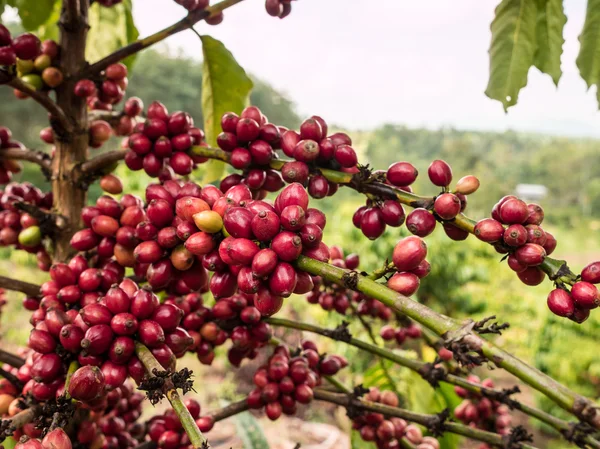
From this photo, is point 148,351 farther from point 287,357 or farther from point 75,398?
point 287,357

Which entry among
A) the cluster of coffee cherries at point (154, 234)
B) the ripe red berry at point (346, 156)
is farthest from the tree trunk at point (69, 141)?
the ripe red berry at point (346, 156)

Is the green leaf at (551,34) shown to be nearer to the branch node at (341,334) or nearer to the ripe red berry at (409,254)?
the ripe red berry at (409,254)

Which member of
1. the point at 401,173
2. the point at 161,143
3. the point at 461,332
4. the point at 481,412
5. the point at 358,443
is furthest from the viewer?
the point at 481,412

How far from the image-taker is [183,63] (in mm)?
19109

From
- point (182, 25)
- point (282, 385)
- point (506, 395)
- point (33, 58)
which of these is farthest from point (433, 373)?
point (33, 58)

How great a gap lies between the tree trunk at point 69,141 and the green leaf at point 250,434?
981mm

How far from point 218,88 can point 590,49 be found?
37.9 inches

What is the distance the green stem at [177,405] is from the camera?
2.25ft

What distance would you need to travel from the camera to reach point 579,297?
0.78m

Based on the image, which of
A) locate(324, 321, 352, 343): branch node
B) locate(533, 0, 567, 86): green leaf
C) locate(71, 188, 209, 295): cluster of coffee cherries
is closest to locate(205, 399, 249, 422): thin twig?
locate(324, 321, 352, 343): branch node

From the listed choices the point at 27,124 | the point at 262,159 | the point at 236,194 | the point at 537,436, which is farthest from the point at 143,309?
the point at 27,124

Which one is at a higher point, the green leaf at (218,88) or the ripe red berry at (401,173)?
the green leaf at (218,88)

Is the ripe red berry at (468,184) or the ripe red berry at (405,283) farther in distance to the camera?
the ripe red berry at (468,184)

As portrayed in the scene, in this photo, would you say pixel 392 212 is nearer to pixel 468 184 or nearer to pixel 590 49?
pixel 468 184
